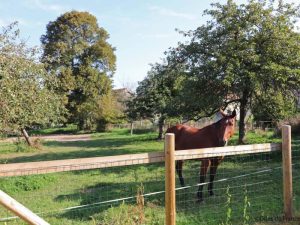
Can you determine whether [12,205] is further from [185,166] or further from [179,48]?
[179,48]

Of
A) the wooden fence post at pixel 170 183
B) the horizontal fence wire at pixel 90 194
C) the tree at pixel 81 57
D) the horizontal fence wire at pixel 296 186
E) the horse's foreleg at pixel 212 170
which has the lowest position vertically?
the horizontal fence wire at pixel 90 194

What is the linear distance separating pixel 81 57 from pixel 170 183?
46326mm

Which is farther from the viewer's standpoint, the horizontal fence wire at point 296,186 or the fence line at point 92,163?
the horizontal fence wire at point 296,186

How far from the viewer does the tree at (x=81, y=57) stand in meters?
46.4

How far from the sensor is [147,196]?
28.7 feet

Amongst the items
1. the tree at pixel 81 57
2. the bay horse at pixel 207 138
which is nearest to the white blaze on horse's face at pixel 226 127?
the bay horse at pixel 207 138

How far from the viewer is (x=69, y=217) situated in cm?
733

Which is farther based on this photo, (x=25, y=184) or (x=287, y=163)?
(x=25, y=184)

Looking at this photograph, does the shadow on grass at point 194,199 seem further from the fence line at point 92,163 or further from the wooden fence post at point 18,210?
the wooden fence post at point 18,210

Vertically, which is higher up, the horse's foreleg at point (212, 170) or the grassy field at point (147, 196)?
the horse's foreleg at point (212, 170)

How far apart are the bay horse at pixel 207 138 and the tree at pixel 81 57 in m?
35.4

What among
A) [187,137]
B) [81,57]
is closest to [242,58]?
[187,137]

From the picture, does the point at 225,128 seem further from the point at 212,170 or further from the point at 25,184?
the point at 25,184

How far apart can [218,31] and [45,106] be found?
7880 mm
